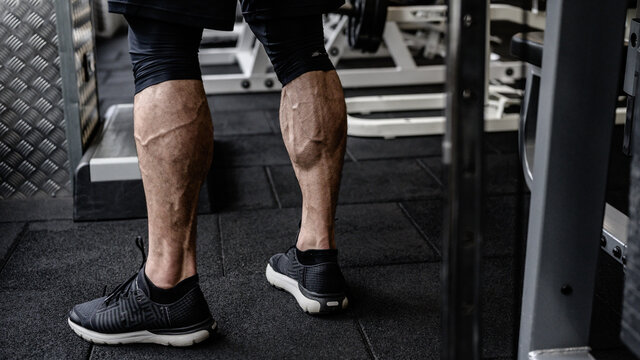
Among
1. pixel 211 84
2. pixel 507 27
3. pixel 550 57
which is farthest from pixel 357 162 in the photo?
pixel 507 27

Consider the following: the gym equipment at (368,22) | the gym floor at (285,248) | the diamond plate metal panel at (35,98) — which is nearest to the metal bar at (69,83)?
the diamond plate metal panel at (35,98)

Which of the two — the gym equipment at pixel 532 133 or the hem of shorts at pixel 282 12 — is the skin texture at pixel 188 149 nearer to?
the hem of shorts at pixel 282 12

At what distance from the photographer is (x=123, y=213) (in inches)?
69.0

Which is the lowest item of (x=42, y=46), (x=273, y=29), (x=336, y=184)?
(x=336, y=184)

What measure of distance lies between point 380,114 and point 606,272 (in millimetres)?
1490

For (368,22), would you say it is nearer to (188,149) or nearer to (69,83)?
(69,83)

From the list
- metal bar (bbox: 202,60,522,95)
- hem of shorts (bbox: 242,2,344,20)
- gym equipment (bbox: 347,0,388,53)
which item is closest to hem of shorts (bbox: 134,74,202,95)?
hem of shorts (bbox: 242,2,344,20)

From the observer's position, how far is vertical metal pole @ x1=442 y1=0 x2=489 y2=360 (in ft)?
1.88

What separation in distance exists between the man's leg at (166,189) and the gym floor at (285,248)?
42 millimetres

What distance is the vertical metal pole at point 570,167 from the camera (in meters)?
0.81

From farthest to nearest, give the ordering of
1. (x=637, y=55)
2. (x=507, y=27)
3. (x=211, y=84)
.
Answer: (x=507, y=27)
(x=211, y=84)
(x=637, y=55)

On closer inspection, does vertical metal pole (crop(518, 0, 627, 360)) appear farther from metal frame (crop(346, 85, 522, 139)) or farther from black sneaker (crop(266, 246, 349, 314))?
metal frame (crop(346, 85, 522, 139))

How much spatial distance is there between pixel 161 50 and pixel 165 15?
0.21 ft

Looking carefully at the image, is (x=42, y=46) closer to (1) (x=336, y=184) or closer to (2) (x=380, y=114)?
(1) (x=336, y=184)
